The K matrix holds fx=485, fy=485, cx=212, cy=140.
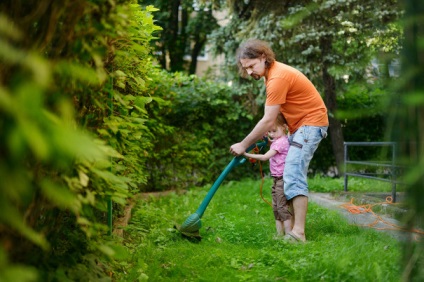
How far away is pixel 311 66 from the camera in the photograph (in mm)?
9492

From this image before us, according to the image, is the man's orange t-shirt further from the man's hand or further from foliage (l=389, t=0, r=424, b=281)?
foliage (l=389, t=0, r=424, b=281)

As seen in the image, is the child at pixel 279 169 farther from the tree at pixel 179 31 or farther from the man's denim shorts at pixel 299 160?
the tree at pixel 179 31

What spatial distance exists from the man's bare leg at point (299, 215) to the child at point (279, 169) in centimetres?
21

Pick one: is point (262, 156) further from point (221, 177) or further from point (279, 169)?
point (221, 177)

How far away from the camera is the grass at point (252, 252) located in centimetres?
311

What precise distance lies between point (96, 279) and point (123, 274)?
86 centimetres

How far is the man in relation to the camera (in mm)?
4270

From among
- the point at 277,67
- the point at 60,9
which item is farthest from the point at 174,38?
the point at 60,9

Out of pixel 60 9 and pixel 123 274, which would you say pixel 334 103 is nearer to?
pixel 123 274

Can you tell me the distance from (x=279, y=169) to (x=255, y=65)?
103 cm

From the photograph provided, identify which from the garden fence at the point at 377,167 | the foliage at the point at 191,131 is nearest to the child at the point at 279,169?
the garden fence at the point at 377,167

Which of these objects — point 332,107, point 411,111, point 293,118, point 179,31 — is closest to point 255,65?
point 293,118

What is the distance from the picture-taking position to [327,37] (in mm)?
→ 9445

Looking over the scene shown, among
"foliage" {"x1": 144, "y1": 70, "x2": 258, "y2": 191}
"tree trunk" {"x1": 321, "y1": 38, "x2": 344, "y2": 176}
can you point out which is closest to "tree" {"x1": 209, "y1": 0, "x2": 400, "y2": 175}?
"tree trunk" {"x1": 321, "y1": 38, "x2": 344, "y2": 176}
